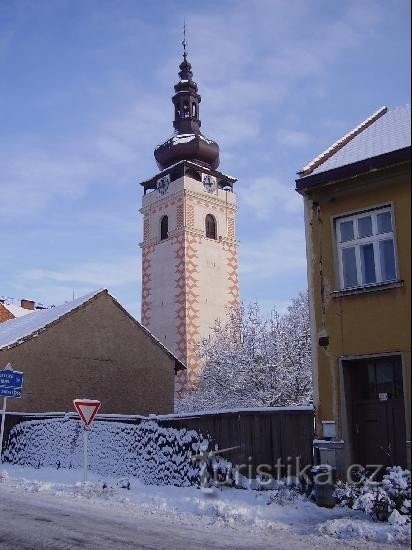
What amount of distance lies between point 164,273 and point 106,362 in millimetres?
18413

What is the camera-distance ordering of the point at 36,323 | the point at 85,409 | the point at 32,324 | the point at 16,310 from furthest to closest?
the point at 16,310 → the point at 32,324 → the point at 36,323 → the point at 85,409

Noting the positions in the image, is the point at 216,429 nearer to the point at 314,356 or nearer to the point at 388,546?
the point at 314,356

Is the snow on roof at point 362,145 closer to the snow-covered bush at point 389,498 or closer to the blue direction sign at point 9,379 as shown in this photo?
the snow-covered bush at point 389,498

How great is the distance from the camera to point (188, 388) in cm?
3819

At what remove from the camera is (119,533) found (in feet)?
26.8

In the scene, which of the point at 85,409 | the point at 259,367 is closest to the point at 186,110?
the point at 259,367

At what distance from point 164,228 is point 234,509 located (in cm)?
3876

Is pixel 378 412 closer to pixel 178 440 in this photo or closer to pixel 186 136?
pixel 178 440

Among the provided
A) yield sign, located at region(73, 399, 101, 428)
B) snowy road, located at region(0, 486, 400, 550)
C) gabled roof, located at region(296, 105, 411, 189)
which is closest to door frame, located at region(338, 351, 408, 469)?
snowy road, located at region(0, 486, 400, 550)

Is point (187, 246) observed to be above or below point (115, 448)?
above

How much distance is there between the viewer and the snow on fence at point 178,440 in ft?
42.1

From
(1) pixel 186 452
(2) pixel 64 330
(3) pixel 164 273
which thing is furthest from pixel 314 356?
(3) pixel 164 273

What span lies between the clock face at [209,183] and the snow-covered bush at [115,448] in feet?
102

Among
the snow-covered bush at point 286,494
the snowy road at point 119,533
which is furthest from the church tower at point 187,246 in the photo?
the snowy road at point 119,533
